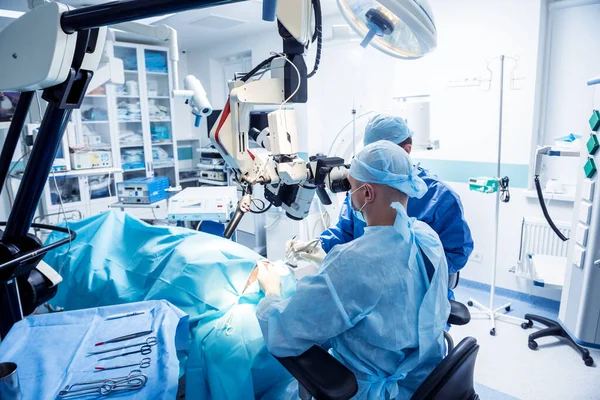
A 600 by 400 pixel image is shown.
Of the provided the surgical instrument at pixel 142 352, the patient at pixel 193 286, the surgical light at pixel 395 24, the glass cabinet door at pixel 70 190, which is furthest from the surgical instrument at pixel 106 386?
the glass cabinet door at pixel 70 190

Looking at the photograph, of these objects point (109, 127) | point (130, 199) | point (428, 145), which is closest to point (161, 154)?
point (109, 127)

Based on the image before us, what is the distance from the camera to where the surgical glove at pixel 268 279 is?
1504mm

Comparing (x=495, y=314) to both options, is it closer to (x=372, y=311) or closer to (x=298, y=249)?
(x=298, y=249)

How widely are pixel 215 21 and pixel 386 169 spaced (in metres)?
3.57

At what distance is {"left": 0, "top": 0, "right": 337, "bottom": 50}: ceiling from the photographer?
3.41m

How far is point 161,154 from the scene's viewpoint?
5.18 meters

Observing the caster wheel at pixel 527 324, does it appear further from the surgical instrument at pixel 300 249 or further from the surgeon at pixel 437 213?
the surgical instrument at pixel 300 249

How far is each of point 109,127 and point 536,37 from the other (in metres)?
4.26

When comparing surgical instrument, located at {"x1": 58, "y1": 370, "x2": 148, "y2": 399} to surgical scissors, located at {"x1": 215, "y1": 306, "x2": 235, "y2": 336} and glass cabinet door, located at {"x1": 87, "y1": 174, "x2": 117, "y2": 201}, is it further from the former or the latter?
glass cabinet door, located at {"x1": 87, "y1": 174, "x2": 117, "y2": 201}

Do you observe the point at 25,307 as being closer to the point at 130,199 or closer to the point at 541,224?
the point at 130,199

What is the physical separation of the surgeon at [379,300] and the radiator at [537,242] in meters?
2.28

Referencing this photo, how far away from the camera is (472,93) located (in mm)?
3254

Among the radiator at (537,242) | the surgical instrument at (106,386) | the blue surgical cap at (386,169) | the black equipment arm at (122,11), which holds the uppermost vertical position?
the black equipment arm at (122,11)

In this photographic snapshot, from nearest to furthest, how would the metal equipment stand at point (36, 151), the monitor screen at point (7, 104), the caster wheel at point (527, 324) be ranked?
1. the metal equipment stand at point (36, 151)
2. the caster wheel at point (527, 324)
3. the monitor screen at point (7, 104)
